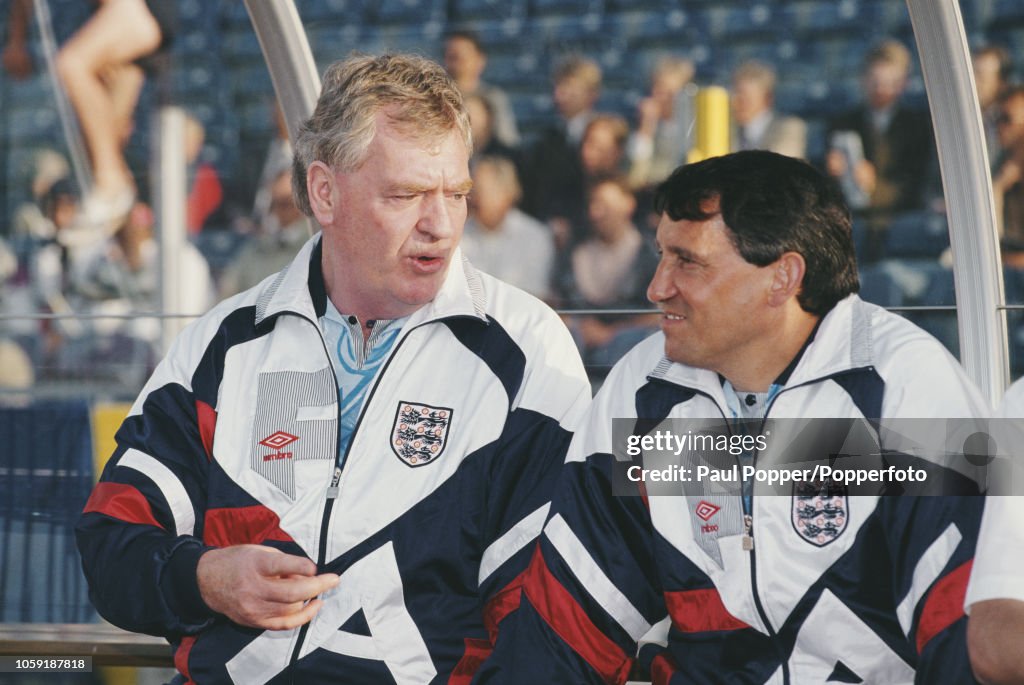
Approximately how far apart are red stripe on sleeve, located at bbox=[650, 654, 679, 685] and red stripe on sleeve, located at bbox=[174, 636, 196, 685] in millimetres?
786

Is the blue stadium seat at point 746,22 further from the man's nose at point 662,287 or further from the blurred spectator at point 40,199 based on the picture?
the man's nose at point 662,287

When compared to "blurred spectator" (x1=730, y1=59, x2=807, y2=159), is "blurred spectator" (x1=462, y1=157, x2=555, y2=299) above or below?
below

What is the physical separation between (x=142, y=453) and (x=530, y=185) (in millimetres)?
5149

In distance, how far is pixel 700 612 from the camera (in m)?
Answer: 2.07

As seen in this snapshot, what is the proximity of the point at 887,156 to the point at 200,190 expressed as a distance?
14.9ft

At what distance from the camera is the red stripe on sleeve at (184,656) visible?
7.43 feet

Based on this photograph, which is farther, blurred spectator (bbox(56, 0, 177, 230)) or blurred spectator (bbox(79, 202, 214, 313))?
blurred spectator (bbox(56, 0, 177, 230))

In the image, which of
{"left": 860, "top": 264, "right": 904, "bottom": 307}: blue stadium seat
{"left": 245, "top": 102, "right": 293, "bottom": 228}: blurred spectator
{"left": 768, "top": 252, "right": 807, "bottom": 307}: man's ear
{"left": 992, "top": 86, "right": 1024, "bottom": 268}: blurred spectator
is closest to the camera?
{"left": 768, "top": 252, "right": 807, "bottom": 307}: man's ear

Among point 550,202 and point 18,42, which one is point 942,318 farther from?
point 18,42

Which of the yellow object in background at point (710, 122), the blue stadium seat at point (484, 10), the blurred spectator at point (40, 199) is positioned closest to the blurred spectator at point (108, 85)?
the blurred spectator at point (40, 199)

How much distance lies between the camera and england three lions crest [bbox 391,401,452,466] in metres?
2.24

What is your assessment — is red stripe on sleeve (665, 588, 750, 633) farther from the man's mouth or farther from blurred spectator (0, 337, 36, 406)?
blurred spectator (0, 337, 36, 406)

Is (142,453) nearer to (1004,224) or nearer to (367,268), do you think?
(367,268)

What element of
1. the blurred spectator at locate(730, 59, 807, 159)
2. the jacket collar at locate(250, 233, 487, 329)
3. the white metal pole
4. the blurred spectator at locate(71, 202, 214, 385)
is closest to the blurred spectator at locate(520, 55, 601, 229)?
the blurred spectator at locate(730, 59, 807, 159)
